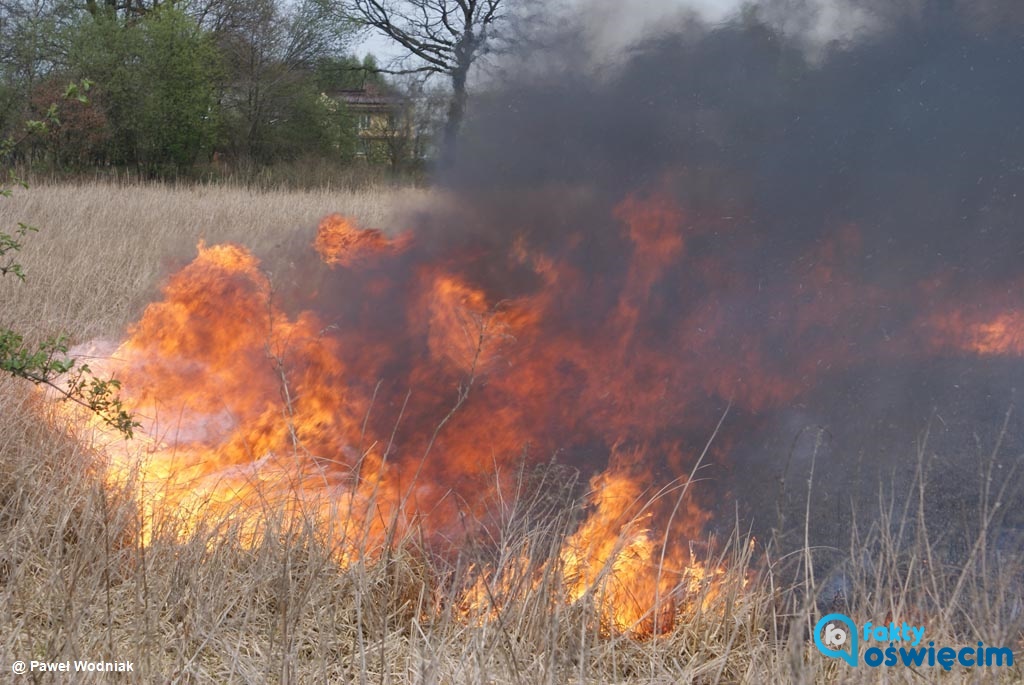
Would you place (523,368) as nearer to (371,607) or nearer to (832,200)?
(832,200)

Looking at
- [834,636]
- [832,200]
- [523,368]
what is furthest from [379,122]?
[834,636]

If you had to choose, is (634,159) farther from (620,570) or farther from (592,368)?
(620,570)

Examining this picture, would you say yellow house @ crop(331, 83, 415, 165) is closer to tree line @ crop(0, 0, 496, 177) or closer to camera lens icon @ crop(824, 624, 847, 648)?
tree line @ crop(0, 0, 496, 177)

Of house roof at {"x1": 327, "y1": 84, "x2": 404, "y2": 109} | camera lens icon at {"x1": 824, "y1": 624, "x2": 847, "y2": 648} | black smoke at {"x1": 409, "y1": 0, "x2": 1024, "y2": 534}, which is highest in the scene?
house roof at {"x1": 327, "y1": 84, "x2": 404, "y2": 109}

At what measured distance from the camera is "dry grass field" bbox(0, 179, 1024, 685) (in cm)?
251

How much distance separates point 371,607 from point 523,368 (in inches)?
Result: 88.8

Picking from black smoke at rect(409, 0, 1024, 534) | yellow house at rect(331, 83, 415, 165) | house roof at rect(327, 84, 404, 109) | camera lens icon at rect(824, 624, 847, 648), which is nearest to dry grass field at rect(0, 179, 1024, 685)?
camera lens icon at rect(824, 624, 847, 648)

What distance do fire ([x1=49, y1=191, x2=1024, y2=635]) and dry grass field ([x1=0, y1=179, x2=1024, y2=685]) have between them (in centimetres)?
44

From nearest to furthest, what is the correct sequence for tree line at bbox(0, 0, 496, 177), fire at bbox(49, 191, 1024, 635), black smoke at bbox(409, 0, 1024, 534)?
1. fire at bbox(49, 191, 1024, 635)
2. black smoke at bbox(409, 0, 1024, 534)
3. tree line at bbox(0, 0, 496, 177)

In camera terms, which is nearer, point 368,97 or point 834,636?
point 834,636

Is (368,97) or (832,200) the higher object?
(368,97)

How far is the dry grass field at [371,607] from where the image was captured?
251 cm

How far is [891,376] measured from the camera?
4848 mm

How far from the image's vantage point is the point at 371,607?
304 centimetres
